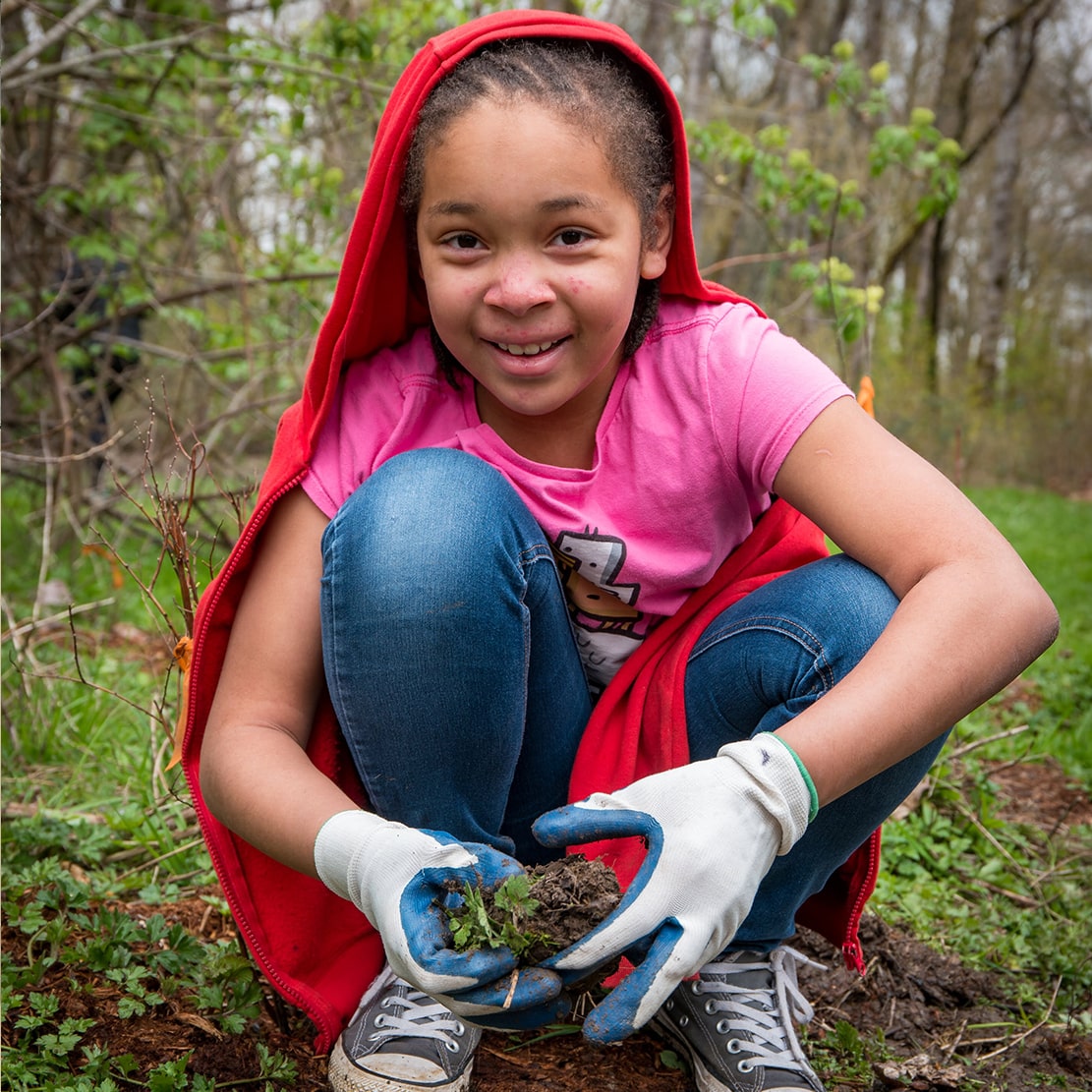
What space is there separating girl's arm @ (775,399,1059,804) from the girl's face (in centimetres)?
32

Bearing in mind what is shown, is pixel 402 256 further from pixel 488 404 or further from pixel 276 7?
pixel 276 7

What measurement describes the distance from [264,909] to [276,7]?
8.54ft

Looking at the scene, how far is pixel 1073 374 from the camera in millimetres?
13117

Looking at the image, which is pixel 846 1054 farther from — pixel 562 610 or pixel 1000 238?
pixel 1000 238

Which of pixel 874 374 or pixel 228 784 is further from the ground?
pixel 228 784

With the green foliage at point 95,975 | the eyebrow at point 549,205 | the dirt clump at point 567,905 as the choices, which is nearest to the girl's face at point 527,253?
the eyebrow at point 549,205

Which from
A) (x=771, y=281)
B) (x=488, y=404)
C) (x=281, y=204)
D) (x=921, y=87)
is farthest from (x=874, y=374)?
(x=488, y=404)

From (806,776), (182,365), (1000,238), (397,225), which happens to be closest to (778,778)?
(806,776)

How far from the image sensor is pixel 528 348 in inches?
54.9

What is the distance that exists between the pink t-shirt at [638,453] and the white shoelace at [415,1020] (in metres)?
0.54

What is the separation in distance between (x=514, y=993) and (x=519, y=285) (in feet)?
2.68

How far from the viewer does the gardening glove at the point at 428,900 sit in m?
1.06

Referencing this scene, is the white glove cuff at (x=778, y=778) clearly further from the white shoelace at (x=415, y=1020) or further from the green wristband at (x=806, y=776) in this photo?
the white shoelace at (x=415, y=1020)

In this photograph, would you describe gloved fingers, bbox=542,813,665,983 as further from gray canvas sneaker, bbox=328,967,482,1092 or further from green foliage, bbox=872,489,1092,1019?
green foliage, bbox=872,489,1092,1019
